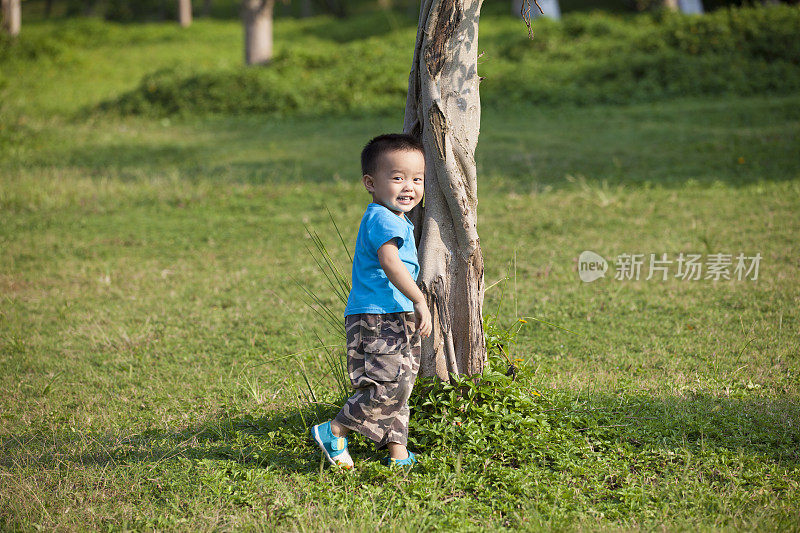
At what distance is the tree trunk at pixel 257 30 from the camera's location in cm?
1627

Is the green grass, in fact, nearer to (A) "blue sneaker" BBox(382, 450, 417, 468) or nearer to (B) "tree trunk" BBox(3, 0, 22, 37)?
(A) "blue sneaker" BBox(382, 450, 417, 468)

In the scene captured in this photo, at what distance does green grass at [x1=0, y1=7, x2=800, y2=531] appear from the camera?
309 cm

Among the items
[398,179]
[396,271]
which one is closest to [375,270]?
[396,271]

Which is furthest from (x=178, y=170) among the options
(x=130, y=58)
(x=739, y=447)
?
(x=130, y=58)

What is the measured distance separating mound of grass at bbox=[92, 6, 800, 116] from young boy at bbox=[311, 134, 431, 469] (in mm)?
10872

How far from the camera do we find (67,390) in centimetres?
437

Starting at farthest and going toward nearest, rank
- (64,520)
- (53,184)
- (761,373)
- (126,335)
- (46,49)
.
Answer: (46,49) < (53,184) < (126,335) < (761,373) < (64,520)

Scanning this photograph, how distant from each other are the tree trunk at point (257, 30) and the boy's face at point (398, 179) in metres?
14.3

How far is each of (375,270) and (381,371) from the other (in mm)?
436

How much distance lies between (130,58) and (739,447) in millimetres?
21210

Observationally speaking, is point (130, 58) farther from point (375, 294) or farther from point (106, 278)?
point (375, 294)

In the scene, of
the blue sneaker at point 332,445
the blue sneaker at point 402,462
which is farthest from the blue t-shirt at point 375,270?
the blue sneaker at point 402,462

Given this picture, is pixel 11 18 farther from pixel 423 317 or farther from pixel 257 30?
pixel 423 317

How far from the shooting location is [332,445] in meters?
3.22
